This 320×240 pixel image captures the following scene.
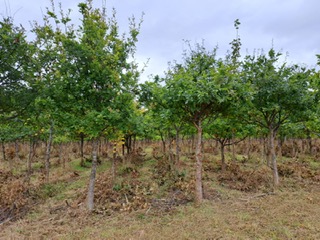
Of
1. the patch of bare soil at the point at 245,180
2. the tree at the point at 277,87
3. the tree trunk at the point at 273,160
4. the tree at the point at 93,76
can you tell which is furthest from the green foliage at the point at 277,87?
the tree at the point at 93,76

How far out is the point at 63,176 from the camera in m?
12.8

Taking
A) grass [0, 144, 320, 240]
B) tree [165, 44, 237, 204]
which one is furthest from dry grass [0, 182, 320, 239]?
tree [165, 44, 237, 204]

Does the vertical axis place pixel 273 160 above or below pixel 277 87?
below

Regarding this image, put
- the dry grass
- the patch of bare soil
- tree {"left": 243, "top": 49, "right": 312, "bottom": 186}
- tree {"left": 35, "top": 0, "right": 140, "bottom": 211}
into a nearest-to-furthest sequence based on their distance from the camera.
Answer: the dry grass < tree {"left": 35, "top": 0, "right": 140, "bottom": 211} < tree {"left": 243, "top": 49, "right": 312, "bottom": 186} < the patch of bare soil

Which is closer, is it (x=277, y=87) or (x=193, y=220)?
(x=193, y=220)

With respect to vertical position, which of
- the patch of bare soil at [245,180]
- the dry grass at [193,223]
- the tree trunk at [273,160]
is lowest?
the dry grass at [193,223]

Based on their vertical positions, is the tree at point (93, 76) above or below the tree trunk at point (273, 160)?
above

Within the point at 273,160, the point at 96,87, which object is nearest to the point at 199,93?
the point at 96,87

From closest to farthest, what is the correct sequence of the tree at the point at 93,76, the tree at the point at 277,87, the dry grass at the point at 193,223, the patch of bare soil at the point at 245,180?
the dry grass at the point at 193,223 < the tree at the point at 93,76 < the tree at the point at 277,87 < the patch of bare soil at the point at 245,180

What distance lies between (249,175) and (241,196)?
104 inches

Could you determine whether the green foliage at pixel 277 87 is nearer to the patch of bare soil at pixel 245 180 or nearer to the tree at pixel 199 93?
the tree at pixel 199 93

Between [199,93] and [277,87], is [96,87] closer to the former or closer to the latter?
[199,93]

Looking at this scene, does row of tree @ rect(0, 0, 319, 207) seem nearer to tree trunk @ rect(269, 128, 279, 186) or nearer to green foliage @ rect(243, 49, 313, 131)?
green foliage @ rect(243, 49, 313, 131)

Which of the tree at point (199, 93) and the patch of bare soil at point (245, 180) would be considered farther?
the patch of bare soil at point (245, 180)
